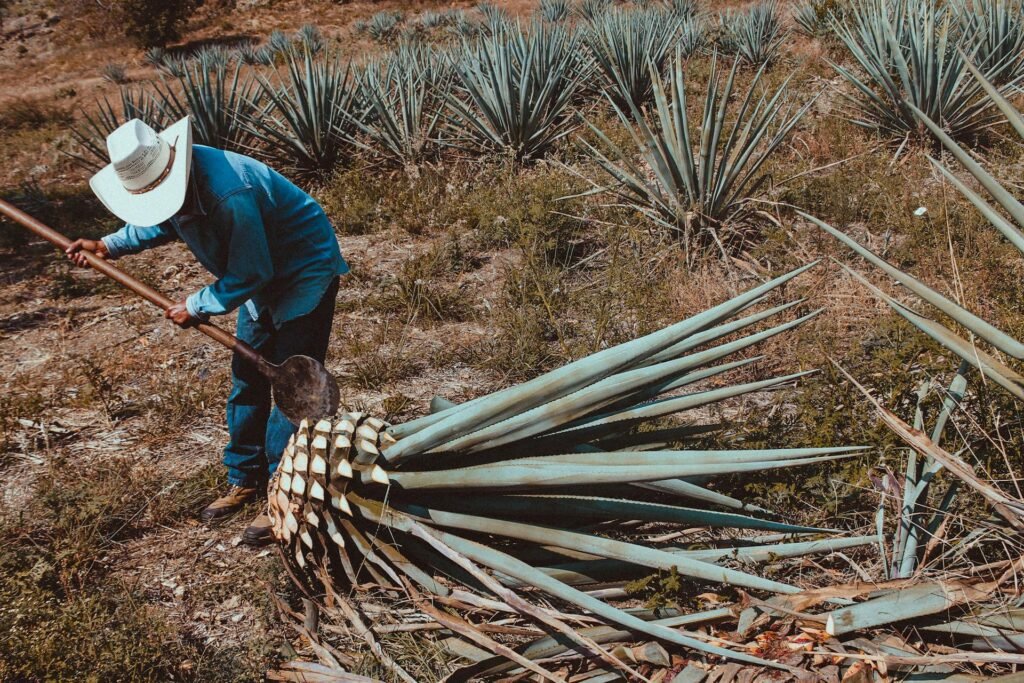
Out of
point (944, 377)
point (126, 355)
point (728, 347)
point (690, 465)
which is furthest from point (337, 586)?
point (126, 355)

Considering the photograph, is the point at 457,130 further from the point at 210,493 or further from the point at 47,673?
the point at 47,673

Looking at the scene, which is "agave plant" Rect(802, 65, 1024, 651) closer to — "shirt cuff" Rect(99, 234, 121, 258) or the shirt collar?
the shirt collar

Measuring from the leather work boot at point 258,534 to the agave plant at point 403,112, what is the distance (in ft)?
16.5

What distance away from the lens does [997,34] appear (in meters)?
7.62

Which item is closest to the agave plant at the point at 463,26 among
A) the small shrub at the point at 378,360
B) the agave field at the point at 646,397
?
the agave field at the point at 646,397

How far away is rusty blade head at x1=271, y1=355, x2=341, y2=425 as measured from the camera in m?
2.83

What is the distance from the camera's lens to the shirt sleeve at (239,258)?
9.14 ft

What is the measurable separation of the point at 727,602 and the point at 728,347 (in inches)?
27.8

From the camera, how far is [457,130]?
7734mm

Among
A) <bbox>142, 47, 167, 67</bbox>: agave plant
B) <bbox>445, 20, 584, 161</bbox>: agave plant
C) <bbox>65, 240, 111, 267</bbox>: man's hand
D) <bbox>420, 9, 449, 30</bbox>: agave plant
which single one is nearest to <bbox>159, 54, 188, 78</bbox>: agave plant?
<bbox>142, 47, 167, 67</bbox>: agave plant

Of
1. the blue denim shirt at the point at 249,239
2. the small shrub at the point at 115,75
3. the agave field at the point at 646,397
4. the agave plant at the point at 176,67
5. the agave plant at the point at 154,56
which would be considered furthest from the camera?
the agave plant at the point at 154,56

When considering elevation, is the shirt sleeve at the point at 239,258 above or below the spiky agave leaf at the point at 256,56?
above

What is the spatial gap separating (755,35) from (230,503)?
10365 mm

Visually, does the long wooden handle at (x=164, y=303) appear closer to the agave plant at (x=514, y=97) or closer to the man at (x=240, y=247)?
the man at (x=240, y=247)
